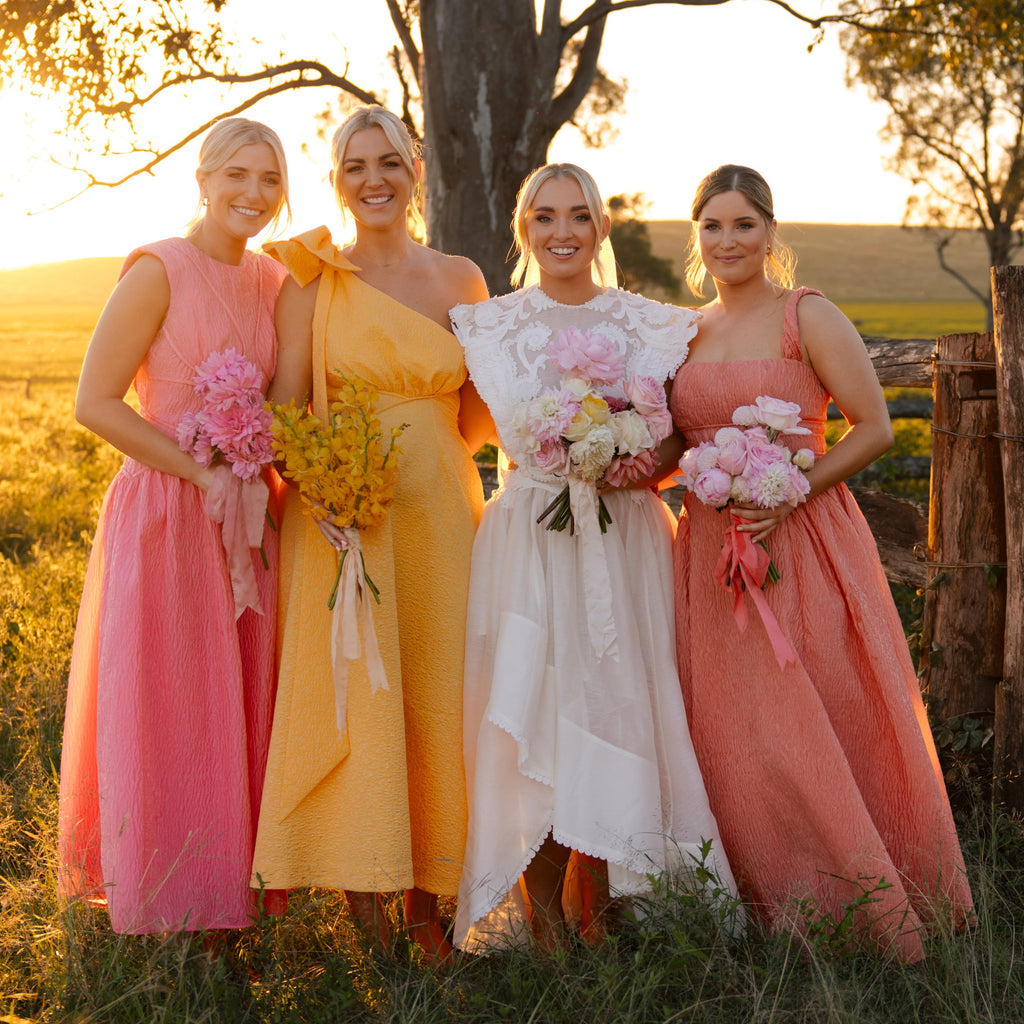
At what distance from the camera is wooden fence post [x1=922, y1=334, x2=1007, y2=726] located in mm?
4320

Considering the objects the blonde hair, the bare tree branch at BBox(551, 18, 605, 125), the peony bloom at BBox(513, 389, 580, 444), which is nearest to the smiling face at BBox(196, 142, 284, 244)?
the blonde hair

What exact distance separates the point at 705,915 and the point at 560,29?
7.05 m

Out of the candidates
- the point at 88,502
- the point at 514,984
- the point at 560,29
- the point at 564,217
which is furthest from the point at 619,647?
the point at 88,502

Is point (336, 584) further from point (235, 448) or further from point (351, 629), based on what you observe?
point (235, 448)

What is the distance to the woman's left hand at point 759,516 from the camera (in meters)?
3.55

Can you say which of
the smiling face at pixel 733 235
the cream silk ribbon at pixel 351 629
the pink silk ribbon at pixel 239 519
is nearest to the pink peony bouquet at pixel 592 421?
the smiling face at pixel 733 235

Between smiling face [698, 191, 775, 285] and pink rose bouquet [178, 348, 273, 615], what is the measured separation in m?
1.63

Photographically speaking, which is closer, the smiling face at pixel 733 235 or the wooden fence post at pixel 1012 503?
the smiling face at pixel 733 235

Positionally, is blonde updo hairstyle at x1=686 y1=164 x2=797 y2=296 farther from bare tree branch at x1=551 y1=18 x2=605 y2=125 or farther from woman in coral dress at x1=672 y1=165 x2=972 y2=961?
bare tree branch at x1=551 y1=18 x2=605 y2=125

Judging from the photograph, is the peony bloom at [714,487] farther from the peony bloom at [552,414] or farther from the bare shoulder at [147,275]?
the bare shoulder at [147,275]

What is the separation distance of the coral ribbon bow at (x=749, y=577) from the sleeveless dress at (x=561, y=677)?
0.83ft

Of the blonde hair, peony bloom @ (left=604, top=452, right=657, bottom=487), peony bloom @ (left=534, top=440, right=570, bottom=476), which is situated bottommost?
peony bloom @ (left=604, top=452, right=657, bottom=487)

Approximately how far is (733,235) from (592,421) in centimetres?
90

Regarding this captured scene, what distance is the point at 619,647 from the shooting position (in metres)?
3.57
